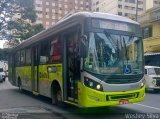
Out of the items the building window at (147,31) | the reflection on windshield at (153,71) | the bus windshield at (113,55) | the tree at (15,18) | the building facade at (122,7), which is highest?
the building facade at (122,7)

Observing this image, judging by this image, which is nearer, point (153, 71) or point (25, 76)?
point (25, 76)

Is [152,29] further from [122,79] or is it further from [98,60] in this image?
[98,60]

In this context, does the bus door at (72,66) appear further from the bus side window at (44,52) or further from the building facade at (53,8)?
the building facade at (53,8)

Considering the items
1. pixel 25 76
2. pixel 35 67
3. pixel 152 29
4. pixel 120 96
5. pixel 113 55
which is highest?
pixel 152 29

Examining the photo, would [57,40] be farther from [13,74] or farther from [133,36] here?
[13,74]

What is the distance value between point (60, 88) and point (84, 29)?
301 cm

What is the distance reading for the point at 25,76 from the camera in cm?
1838

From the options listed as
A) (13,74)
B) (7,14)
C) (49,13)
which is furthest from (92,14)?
(49,13)

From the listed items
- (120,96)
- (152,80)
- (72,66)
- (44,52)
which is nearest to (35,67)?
(44,52)

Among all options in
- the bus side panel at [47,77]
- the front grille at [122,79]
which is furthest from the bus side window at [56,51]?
the front grille at [122,79]

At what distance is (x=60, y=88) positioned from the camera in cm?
1220

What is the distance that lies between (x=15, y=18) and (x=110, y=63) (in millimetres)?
34396

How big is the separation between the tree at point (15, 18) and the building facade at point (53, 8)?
65.7m

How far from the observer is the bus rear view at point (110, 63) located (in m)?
9.87
